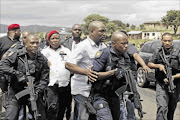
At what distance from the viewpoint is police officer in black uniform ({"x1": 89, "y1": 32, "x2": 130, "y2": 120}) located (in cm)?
320

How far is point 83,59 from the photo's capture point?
3.73 m

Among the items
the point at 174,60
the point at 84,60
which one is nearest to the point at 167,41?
the point at 174,60

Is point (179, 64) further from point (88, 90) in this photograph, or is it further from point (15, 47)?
point (15, 47)

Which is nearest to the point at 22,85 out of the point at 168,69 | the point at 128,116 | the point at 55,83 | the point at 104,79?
the point at 55,83

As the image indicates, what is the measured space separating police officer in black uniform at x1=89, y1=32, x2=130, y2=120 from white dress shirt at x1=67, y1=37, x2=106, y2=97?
14.6 inches

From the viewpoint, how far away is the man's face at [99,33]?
3631mm

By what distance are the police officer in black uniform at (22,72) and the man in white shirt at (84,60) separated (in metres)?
0.47

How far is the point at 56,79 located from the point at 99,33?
131 centimetres

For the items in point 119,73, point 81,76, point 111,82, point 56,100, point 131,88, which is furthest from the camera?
point 56,100

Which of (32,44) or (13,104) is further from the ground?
(32,44)

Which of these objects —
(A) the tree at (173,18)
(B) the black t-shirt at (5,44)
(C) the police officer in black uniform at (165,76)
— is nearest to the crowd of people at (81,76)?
(C) the police officer in black uniform at (165,76)

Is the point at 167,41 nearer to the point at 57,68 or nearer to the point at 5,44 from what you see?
the point at 57,68

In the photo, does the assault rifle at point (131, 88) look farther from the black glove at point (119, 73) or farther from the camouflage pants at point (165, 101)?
the camouflage pants at point (165, 101)

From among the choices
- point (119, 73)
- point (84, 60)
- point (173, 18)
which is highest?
point (173, 18)
